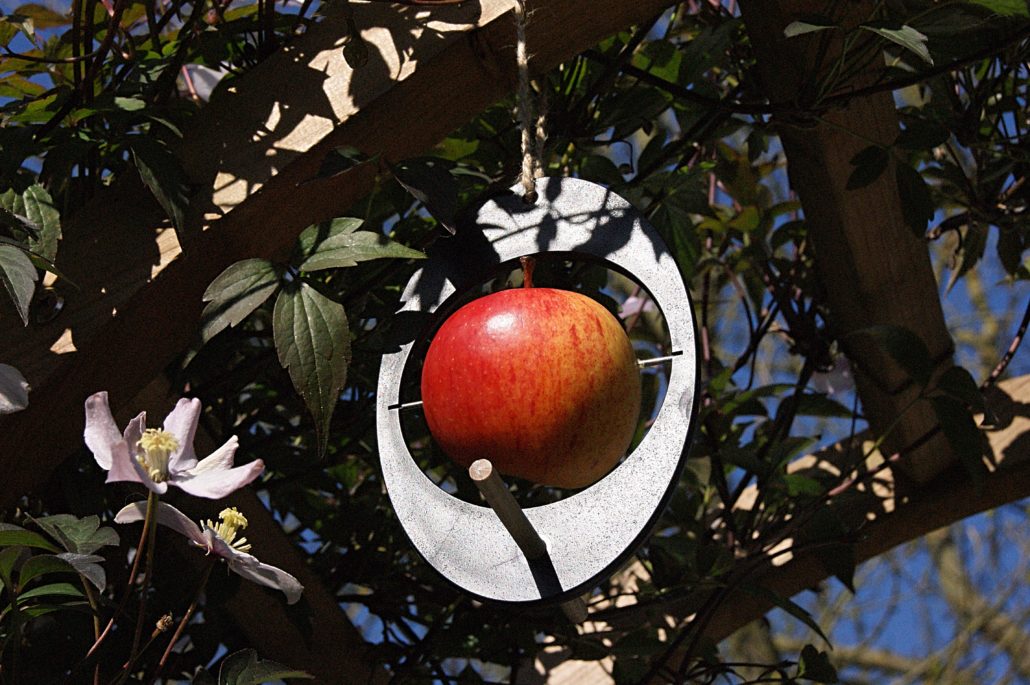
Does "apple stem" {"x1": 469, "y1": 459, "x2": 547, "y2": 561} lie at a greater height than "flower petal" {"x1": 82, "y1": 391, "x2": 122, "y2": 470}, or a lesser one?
lesser

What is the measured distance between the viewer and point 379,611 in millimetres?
1199

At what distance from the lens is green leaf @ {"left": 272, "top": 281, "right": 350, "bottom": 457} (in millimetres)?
723

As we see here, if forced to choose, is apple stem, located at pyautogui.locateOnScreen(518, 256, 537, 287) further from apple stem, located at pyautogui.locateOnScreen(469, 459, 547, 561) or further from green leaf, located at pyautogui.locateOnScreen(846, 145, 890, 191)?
green leaf, located at pyautogui.locateOnScreen(846, 145, 890, 191)

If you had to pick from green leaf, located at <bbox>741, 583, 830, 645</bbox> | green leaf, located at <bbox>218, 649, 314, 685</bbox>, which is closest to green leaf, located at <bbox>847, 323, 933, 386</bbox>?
green leaf, located at <bbox>741, 583, 830, 645</bbox>

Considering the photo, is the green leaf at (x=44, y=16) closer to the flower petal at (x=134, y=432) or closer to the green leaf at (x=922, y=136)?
the flower petal at (x=134, y=432)

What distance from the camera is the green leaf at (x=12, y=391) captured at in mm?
717

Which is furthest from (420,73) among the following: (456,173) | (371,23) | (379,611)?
(379,611)

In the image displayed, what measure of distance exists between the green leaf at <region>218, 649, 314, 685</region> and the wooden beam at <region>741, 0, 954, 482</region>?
68 cm

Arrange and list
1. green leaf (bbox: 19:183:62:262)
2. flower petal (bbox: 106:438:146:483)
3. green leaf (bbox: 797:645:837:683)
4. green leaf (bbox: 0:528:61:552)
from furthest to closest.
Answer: green leaf (bbox: 797:645:837:683) → green leaf (bbox: 19:183:62:262) → green leaf (bbox: 0:528:61:552) → flower petal (bbox: 106:438:146:483)

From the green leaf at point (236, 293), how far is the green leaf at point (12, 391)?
0.12 meters

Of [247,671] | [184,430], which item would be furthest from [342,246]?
[247,671]

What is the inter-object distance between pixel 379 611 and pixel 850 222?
660mm

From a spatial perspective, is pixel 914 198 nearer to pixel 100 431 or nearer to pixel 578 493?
pixel 578 493

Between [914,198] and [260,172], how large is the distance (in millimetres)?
648
